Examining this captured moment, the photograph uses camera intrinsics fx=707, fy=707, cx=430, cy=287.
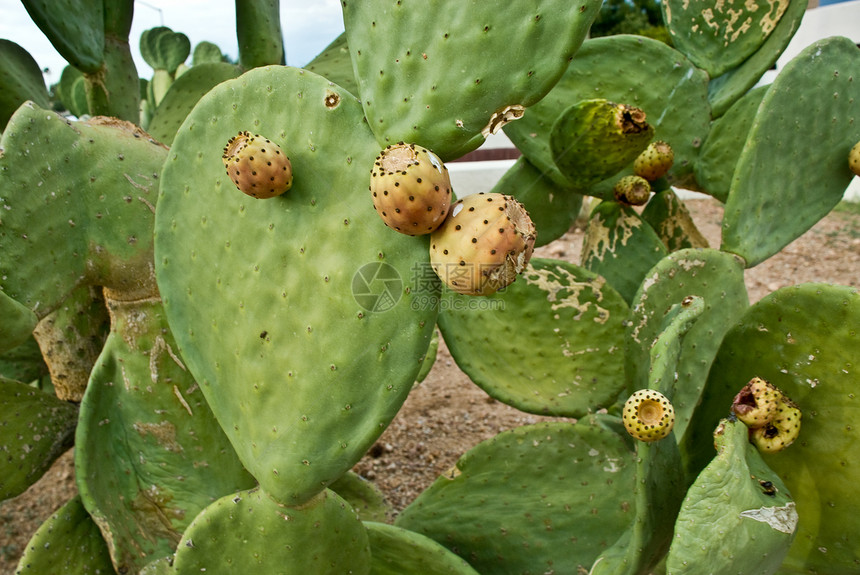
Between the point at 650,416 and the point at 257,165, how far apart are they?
0.60 metres

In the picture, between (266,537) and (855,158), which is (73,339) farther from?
(855,158)

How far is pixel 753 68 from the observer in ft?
5.96

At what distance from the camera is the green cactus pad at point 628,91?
1.80m

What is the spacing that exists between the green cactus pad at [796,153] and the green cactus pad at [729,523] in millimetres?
557

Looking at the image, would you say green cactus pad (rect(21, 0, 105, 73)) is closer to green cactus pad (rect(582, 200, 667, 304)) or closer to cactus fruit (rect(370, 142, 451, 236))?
cactus fruit (rect(370, 142, 451, 236))

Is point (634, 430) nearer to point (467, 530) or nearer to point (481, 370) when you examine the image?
point (467, 530)

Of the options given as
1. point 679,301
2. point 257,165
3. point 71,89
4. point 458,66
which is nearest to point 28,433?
point 257,165

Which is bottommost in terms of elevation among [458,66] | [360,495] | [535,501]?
[360,495]

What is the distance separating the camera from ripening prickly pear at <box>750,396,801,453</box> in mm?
1052

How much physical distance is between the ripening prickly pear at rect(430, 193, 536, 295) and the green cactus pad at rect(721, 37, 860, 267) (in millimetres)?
704

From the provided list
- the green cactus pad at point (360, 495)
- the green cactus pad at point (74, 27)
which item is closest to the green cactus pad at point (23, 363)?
the green cactus pad at point (74, 27)

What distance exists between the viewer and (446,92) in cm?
85

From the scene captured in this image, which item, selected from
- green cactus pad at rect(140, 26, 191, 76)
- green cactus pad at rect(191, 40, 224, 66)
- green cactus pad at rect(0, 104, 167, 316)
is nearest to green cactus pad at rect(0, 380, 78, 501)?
green cactus pad at rect(0, 104, 167, 316)

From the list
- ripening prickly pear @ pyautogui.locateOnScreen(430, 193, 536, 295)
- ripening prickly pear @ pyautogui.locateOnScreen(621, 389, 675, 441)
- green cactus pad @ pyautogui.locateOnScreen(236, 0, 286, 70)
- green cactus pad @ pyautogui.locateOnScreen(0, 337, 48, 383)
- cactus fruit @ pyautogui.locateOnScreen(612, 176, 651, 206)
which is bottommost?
green cactus pad @ pyautogui.locateOnScreen(0, 337, 48, 383)
